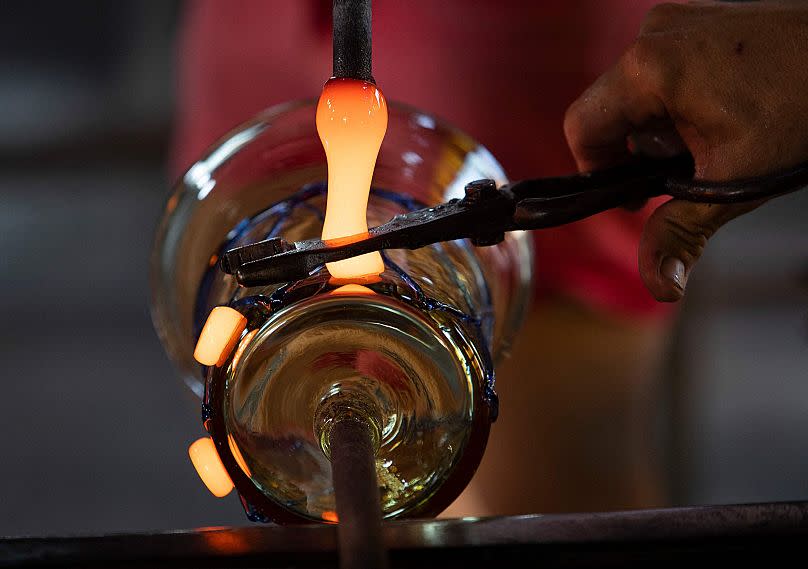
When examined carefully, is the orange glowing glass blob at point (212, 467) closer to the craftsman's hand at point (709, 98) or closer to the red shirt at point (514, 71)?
the craftsman's hand at point (709, 98)

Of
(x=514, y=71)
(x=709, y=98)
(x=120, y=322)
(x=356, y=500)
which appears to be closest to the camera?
(x=356, y=500)

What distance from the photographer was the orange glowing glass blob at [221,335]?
0.98 feet

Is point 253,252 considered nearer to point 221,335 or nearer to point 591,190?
point 221,335

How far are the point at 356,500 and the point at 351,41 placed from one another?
14 cm

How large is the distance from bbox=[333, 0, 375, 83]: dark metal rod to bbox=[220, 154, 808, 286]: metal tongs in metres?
0.05

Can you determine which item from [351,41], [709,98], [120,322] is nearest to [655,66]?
[709,98]

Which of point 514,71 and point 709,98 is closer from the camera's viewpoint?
point 709,98

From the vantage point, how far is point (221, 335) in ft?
0.98

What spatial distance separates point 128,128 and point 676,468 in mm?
1761

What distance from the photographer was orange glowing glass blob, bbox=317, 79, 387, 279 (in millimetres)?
282

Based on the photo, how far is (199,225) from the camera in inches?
16.2

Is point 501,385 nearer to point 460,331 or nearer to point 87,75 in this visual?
point 460,331

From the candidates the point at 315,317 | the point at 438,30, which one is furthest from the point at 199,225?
the point at 438,30

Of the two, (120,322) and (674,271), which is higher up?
(674,271)
